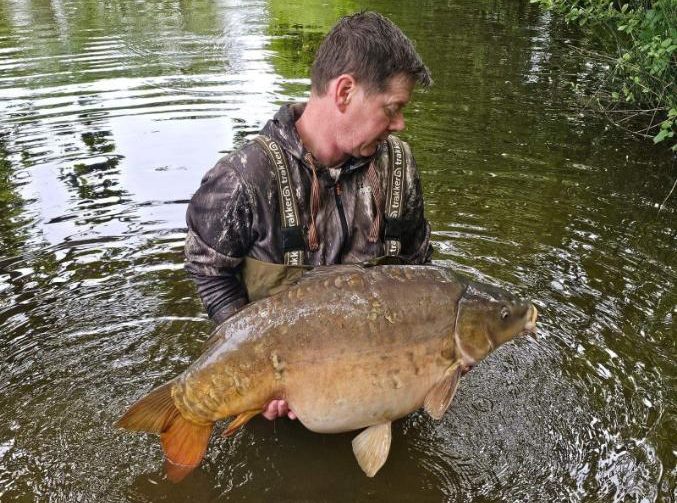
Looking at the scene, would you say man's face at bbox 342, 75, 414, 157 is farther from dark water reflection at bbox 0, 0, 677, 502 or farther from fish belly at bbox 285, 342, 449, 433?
dark water reflection at bbox 0, 0, 677, 502

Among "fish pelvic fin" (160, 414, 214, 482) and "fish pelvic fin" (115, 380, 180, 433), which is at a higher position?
"fish pelvic fin" (115, 380, 180, 433)

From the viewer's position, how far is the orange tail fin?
2.52m

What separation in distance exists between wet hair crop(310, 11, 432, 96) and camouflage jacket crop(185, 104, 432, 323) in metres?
0.34

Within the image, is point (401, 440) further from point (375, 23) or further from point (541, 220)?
point (541, 220)

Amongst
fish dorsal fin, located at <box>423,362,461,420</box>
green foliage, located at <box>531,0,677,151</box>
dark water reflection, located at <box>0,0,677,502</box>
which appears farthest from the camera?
green foliage, located at <box>531,0,677,151</box>

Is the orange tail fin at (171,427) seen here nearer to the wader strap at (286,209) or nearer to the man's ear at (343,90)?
the wader strap at (286,209)

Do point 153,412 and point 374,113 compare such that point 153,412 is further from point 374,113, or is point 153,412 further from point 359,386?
point 374,113

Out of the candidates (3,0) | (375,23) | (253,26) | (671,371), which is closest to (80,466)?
(375,23)

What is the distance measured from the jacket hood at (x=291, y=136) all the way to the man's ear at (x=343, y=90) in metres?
0.26

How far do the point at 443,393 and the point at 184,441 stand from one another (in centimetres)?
97

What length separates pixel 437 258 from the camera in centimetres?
494

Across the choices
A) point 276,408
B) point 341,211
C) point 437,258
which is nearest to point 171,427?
point 276,408

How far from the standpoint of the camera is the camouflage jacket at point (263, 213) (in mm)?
2932

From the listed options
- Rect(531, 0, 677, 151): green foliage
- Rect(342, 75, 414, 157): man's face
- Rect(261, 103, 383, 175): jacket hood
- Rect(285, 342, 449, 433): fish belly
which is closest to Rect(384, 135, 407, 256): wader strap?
Rect(261, 103, 383, 175): jacket hood
